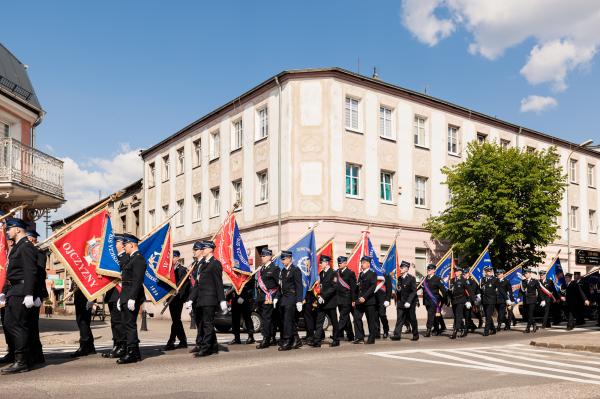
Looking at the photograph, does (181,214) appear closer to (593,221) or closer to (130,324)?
(593,221)

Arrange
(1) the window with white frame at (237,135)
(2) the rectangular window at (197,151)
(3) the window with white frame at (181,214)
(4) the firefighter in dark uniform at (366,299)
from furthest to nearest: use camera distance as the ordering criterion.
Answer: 1. (3) the window with white frame at (181,214)
2. (2) the rectangular window at (197,151)
3. (1) the window with white frame at (237,135)
4. (4) the firefighter in dark uniform at (366,299)

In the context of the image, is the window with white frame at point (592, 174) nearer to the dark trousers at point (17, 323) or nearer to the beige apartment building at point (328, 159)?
the beige apartment building at point (328, 159)

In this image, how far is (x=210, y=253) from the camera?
12719 millimetres

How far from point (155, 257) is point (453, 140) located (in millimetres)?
24790

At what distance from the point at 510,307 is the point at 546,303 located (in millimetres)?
1992

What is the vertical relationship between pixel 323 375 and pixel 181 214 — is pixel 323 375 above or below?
below

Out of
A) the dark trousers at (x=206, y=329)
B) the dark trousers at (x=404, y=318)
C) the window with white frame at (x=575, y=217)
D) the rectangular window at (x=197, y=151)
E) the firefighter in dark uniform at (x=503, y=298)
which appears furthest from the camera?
the window with white frame at (x=575, y=217)

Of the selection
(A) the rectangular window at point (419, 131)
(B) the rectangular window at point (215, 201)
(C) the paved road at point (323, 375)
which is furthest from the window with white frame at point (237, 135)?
(C) the paved road at point (323, 375)

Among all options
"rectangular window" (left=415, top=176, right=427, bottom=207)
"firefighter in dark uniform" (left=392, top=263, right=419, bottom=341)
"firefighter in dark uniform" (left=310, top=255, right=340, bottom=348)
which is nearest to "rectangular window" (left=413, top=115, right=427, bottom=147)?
"rectangular window" (left=415, top=176, right=427, bottom=207)

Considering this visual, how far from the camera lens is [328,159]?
29125 mm

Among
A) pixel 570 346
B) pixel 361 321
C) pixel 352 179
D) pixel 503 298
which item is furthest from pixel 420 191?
pixel 570 346

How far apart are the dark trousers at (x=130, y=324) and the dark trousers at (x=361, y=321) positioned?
233 inches

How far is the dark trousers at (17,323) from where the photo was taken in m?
9.88

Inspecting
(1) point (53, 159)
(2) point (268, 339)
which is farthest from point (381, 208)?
(2) point (268, 339)
